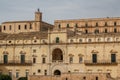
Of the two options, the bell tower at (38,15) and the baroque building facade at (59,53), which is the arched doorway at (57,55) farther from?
the bell tower at (38,15)

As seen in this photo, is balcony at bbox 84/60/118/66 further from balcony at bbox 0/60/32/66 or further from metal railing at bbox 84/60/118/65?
balcony at bbox 0/60/32/66

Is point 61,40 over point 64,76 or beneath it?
over

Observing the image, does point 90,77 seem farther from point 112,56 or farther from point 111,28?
point 111,28

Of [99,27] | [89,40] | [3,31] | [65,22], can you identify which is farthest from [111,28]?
[3,31]

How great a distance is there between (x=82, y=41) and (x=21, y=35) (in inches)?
541

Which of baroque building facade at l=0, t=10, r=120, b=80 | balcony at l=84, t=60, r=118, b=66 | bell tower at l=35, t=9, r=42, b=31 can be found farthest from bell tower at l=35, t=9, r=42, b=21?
balcony at l=84, t=60, r=118, b=66

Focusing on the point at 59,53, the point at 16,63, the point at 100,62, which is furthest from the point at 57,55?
the point at 100,62

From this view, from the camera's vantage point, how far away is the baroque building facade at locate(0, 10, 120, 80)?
79.6 meters

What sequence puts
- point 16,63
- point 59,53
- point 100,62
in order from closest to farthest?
point 100,62 < point 59,53 < point 16,63

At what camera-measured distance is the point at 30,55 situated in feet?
280

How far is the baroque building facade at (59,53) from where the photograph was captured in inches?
3135

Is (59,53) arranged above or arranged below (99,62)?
above

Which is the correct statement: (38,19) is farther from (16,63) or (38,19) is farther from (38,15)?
(16,63)

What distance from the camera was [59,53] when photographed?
84.8 metres
